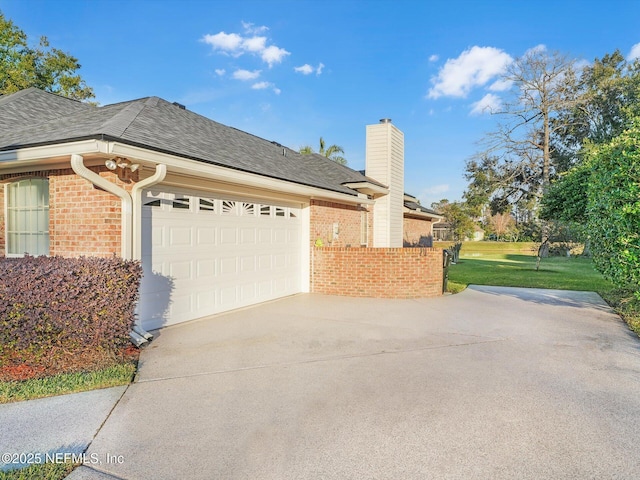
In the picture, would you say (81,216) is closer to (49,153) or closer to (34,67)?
(49,153)

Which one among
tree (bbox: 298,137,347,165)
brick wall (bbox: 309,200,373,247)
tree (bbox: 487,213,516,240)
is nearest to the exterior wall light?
brick wall (bbox: 309,200,373,247)

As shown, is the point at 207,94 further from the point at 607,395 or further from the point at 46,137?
the point at 607,395

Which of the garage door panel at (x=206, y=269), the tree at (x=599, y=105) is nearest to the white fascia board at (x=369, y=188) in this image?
the garage door panel at (x=206, y=269)

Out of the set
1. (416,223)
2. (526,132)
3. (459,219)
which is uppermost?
(526,132)

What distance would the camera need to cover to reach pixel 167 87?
1792cm

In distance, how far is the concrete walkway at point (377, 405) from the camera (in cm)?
287

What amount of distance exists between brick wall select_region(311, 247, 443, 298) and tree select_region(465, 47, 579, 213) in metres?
21.0

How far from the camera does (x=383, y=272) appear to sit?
10281mm

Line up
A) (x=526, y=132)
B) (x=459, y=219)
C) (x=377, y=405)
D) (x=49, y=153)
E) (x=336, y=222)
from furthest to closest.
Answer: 1. (x=459, y=219)
2. (x=526, y=132)
3. (x=336, y=222)
4. (x=49, y=153)
5. (x=377, y=405)

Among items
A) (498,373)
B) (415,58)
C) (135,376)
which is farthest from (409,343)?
(415,58)

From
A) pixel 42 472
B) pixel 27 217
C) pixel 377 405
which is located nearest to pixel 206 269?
pixel 27 217

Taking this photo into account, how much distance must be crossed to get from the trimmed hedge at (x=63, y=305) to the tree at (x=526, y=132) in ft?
93.6

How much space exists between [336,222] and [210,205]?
504 cm

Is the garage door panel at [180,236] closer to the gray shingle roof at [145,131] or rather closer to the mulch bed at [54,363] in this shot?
the gray shingle roof at [145,131]
